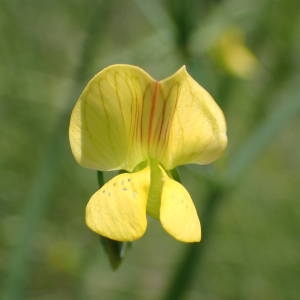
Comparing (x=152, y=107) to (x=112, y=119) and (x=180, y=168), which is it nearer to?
(x=112, y=119)

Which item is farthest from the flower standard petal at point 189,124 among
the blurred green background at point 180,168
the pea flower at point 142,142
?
the blurred green background at point 180,168

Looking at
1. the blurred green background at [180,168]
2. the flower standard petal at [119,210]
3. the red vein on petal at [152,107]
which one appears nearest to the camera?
the flower standard petal at [119,210]

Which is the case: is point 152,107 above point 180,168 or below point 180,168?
above

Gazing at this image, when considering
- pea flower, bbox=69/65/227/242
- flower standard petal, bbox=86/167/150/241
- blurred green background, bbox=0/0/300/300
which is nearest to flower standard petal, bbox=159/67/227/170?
pea flower, bbox=69/65/227/242

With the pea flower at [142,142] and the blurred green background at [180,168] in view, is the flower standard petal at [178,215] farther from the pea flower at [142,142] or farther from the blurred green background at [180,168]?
the blurred green background at [180,168]


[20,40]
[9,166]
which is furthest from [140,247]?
[20,40]

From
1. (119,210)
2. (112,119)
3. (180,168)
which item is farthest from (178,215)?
(180,168)

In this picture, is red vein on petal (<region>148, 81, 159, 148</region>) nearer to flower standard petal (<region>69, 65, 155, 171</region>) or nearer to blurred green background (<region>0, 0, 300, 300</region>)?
flower standard petal (<region>69, 65, 155, 171</region>)
